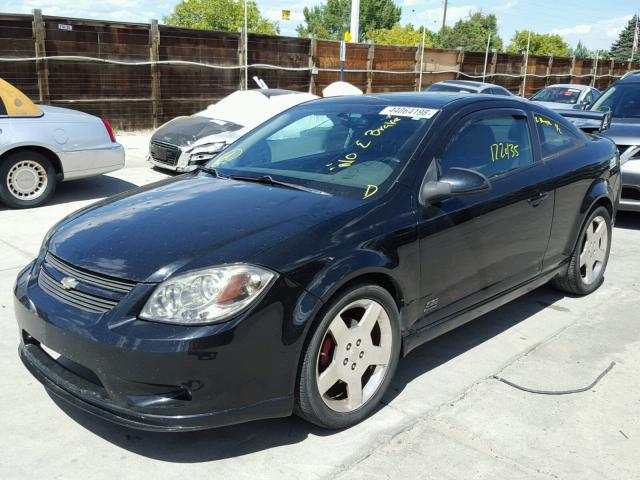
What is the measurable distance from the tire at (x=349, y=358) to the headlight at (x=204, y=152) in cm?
690

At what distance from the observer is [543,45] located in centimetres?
9425

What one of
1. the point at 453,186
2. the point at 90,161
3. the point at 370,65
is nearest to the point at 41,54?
the point at 90,161

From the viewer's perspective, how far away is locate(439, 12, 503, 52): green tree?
9550 centimetres

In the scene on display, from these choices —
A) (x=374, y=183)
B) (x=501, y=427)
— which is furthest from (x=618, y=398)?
(x=374, y=183)

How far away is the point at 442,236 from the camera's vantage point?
3484 millimetres

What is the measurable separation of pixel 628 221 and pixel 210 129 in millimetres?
6269

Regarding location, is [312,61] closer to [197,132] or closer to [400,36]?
[197,132]

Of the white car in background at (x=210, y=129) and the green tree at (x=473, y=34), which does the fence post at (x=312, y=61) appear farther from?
the green tree at (x=473, y=34)

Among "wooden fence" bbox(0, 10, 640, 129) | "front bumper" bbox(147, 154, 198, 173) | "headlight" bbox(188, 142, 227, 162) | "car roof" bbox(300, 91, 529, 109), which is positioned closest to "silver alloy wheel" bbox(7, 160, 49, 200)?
"front bumper" bbox(147, 154, 198, 173)

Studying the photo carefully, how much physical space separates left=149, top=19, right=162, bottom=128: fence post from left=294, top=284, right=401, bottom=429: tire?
1296 cm

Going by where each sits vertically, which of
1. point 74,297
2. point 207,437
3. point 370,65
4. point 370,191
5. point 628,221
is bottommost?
point 628,221

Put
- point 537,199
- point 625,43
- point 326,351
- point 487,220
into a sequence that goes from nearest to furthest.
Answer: point 326,351 < point 487,220 < point 537,199 < point 625,43

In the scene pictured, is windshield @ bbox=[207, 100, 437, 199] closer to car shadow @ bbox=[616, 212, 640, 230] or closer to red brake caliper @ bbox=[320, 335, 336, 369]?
red brake caliper @ bbox=[320, 335, 336, 369]

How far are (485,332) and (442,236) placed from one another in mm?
1285
